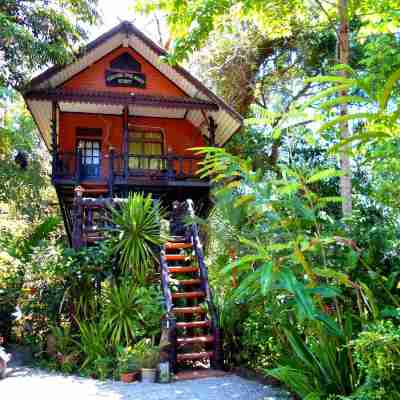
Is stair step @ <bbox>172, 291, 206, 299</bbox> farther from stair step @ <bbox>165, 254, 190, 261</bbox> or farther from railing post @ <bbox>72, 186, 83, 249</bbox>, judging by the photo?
railing post @ <bbox>72, 186, 83, 249</bbox>

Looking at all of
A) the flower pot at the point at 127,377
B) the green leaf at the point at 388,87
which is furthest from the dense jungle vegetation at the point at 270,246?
the flower pot at the point at 127,377

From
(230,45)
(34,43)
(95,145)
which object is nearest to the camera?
(34,43)

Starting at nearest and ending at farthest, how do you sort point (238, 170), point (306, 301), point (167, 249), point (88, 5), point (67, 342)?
point (306, 301)
point (238, 170)
point (67, 342)
point (167, 249)
point (88, 5)

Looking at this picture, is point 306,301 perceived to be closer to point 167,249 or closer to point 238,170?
point 238,170

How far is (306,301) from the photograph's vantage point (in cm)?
332

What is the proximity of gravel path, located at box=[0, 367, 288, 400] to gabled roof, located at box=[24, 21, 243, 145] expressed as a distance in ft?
26.4

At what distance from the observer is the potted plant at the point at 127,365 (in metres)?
6.14

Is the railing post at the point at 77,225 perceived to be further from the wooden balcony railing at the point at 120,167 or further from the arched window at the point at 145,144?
the arched window at the point at 145,144

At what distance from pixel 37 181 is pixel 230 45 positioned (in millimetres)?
8810

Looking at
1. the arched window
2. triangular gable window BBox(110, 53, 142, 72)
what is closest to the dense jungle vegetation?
triangular gable window BBox(110, 53, 142, 72)

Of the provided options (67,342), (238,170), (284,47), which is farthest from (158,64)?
(238,170)

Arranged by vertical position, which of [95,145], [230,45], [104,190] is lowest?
[104,190]

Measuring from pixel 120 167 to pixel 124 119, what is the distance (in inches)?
68.8

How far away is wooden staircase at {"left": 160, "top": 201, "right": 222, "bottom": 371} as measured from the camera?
685 cm
